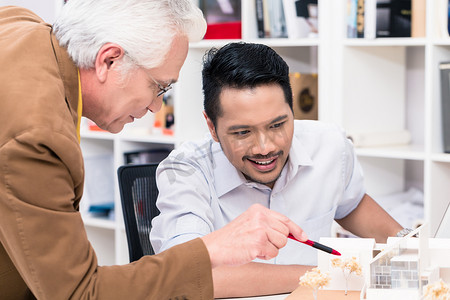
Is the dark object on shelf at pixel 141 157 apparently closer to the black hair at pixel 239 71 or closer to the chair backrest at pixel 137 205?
the chair backrest at pixel 137 205

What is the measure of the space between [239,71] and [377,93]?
126cm

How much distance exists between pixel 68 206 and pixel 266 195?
2.76ft

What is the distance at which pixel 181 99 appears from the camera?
10.0 feet

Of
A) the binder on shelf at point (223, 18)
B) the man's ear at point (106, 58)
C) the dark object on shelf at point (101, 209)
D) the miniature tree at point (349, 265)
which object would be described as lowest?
the dark object on shelf at point (101, 209)

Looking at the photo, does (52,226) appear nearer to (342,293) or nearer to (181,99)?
(342,293)

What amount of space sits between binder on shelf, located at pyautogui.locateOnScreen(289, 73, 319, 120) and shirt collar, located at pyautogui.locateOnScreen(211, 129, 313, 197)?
93 centimetres

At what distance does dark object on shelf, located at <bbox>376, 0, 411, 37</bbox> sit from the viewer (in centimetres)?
257

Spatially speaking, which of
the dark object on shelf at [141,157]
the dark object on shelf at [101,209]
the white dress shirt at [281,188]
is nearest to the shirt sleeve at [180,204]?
the white dress shirt at [281,188]

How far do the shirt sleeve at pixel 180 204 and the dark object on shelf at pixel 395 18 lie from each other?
1180mm

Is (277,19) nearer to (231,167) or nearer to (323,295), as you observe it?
(231,167)

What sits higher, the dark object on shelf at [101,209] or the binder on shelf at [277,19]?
A: the binder on shelf at [277,19]

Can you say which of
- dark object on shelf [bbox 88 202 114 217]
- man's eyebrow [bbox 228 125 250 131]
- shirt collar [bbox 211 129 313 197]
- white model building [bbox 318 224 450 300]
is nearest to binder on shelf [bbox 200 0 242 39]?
dark object on shelf [bbox 88 202 114 217]

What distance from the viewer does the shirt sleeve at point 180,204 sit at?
63.8 inches

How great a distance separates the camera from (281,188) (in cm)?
185
